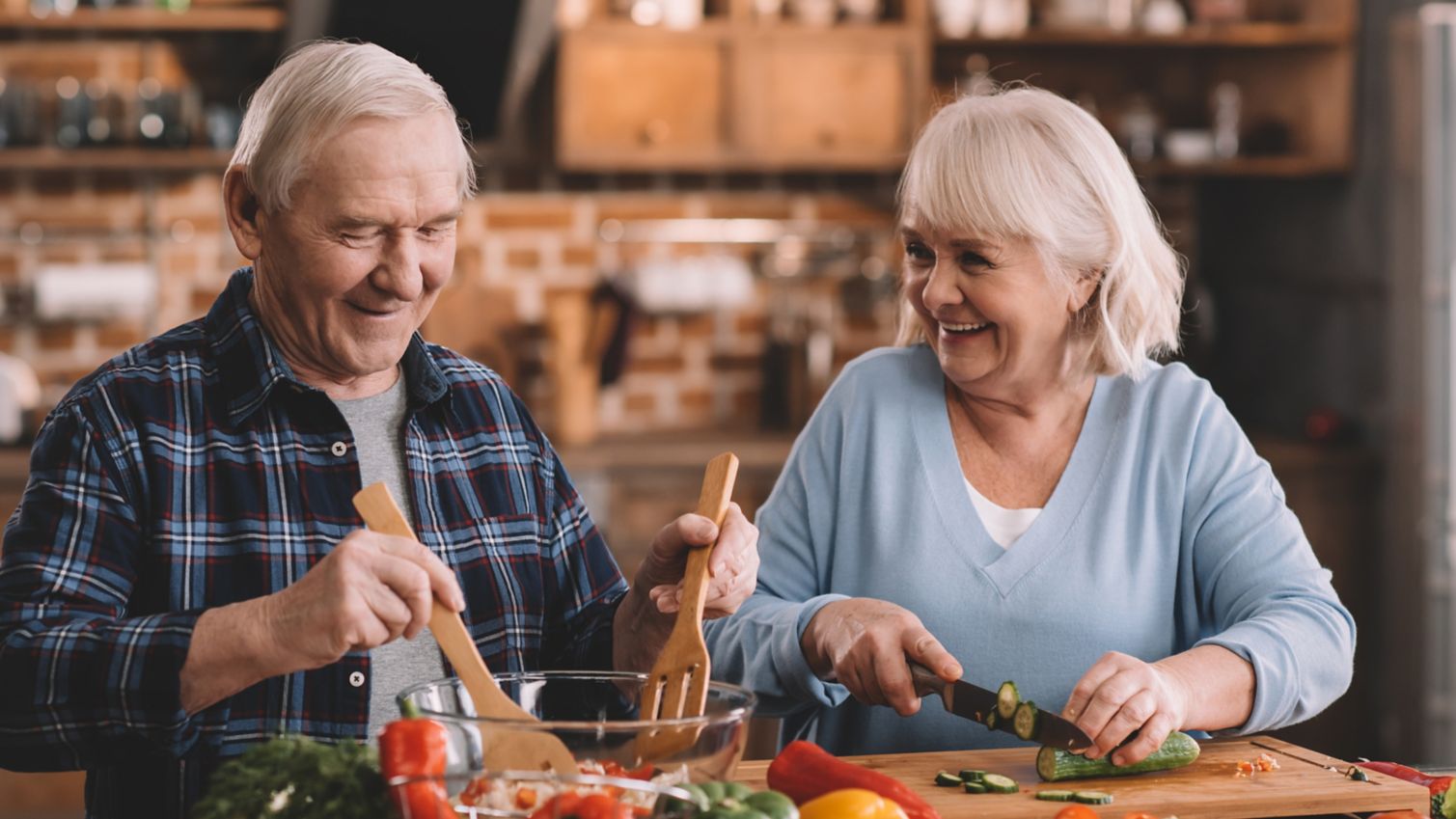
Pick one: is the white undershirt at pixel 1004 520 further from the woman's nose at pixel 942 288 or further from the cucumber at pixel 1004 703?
the cucumber at pixel 1004 703

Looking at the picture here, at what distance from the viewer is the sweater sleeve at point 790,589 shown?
71.5 inches

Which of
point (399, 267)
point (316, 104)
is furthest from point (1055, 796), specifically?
point (316, 104)

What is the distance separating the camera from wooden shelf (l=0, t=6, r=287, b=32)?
425 centimetres

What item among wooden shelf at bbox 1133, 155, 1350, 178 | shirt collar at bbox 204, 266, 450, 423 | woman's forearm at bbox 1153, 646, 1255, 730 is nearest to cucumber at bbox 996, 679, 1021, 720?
woman's forearm at bbox 1153, 646, 1255, 730

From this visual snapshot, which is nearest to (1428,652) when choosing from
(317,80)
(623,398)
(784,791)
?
(623,398)

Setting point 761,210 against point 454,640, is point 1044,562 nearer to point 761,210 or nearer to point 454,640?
point 454,640

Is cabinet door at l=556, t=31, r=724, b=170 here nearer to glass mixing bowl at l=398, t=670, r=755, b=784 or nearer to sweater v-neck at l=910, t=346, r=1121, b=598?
sweater v-neck at l=910, t=346, r=1121, b=598

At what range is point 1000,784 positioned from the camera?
5.04 feet

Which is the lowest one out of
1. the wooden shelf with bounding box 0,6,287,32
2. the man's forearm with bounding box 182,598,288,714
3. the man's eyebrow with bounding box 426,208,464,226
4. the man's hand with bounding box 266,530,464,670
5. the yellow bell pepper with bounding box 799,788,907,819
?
the yellow bell pepper with bounding box 799,788,907,819

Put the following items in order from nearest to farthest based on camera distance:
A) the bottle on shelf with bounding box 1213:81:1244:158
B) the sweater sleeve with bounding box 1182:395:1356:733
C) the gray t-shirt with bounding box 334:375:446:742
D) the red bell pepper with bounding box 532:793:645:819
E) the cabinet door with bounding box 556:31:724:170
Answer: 1. the red bell pepper with bounding box 532:793:645:819
2. the gray t-shirt with bounding box 334:375:446:742
3. the sweater sleeve with bounding box 1182:395:1356:733
4. the cabinet door with bounding box 556:31:724:170
5. the bottle on shelf with bounding box 1213:81:1244:158

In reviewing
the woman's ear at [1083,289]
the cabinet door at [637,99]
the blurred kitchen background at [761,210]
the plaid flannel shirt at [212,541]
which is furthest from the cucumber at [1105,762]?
the cabinet door at [637,99]

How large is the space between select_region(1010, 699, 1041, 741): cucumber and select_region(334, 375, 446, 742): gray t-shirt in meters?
0.56

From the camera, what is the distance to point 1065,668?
1.89 metres

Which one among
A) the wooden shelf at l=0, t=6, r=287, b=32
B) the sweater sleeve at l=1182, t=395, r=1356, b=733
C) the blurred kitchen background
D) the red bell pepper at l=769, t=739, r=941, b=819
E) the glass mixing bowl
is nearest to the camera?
the glass mixing bowl
